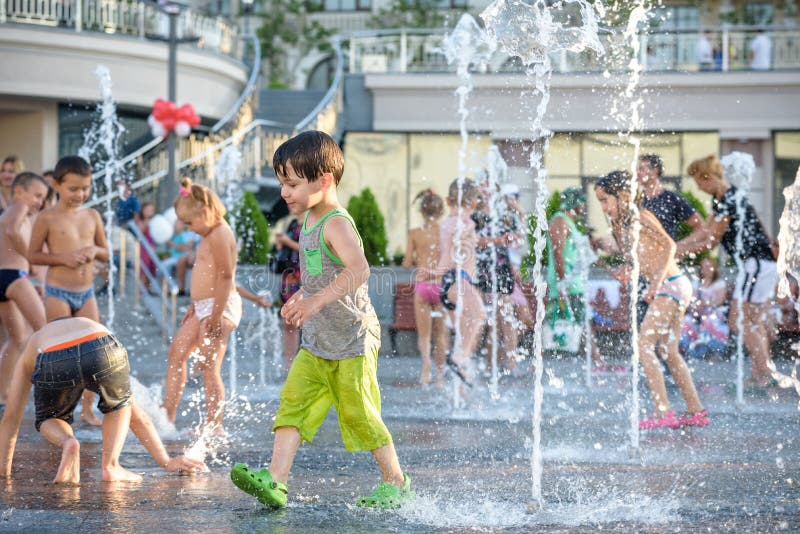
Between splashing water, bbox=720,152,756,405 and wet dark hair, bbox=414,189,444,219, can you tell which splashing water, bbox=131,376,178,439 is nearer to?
wet dark hair, bbox=414,189,444,219

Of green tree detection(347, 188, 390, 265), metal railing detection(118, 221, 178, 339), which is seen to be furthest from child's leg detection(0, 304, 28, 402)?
green tree detection(347, 188, 390, 265)

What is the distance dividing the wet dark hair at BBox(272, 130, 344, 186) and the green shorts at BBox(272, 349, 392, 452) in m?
0.73

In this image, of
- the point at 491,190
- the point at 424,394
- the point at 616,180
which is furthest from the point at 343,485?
the point at 491,190

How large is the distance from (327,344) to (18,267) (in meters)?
4.37

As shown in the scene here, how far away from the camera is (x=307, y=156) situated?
4789 millimetres

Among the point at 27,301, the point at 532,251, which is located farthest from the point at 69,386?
the point at 532,251

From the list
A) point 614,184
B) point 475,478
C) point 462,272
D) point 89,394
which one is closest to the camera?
point 475,478

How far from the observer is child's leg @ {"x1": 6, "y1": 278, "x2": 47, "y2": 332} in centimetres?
847

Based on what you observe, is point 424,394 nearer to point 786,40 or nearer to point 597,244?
point 597,244

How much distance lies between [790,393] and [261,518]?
6628mm

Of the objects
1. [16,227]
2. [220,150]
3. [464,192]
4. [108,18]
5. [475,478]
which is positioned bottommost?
[475,478]

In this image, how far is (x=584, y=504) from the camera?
4.99 m

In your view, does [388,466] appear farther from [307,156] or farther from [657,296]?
[657,296]

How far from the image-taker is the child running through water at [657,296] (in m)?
7.56
